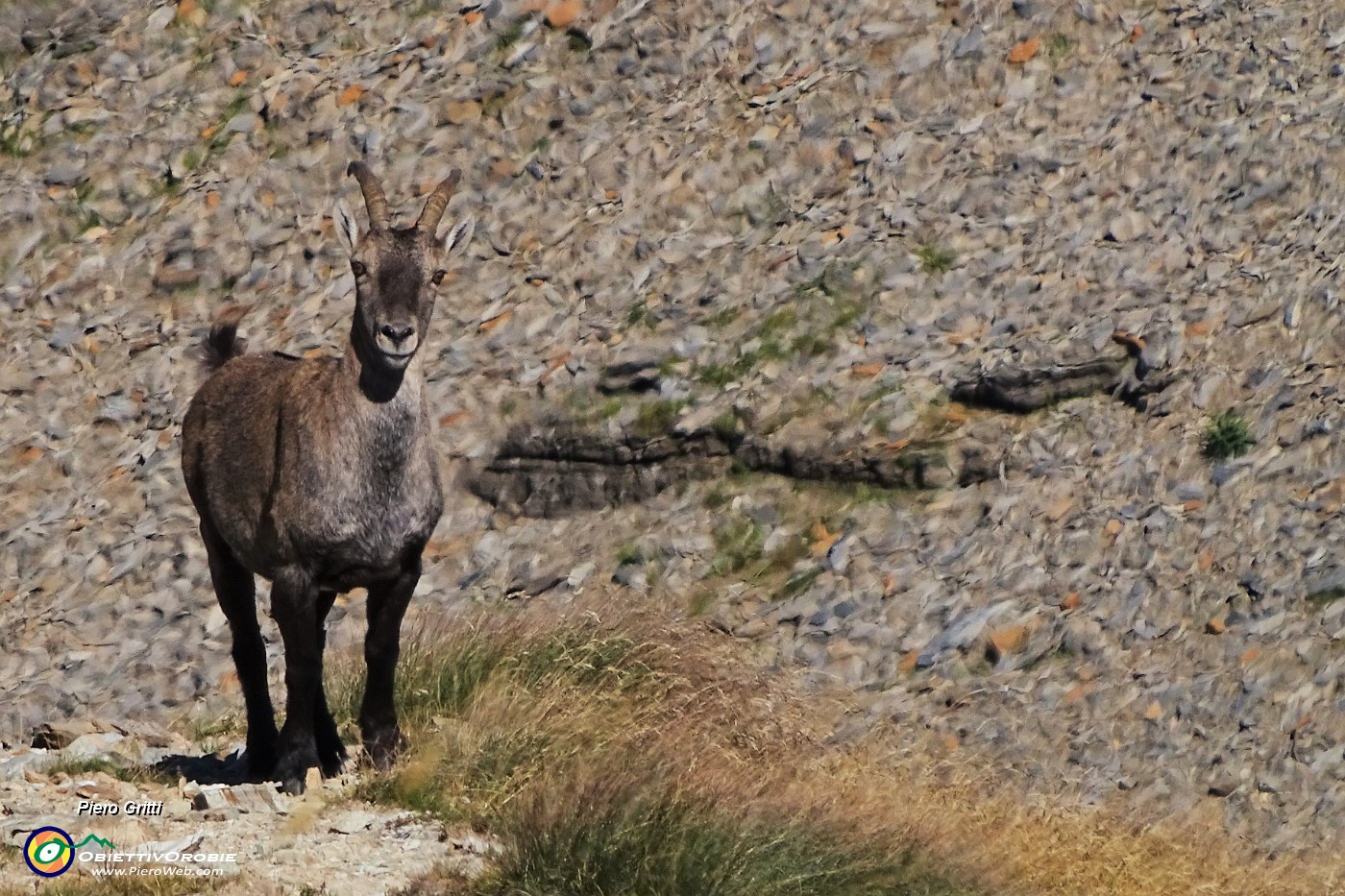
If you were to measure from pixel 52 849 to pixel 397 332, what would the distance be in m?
2.85

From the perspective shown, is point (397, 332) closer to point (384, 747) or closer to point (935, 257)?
point (384, 747)

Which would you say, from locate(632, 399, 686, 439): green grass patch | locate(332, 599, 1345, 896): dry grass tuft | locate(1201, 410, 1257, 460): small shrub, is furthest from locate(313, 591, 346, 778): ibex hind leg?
locate(1201, 410, 1257, 460): small shrub

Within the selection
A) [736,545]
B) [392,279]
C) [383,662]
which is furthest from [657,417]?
[392,279]

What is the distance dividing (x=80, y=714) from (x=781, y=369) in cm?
639

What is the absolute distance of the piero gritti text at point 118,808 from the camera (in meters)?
8.91

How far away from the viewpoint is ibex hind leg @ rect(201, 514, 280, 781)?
10031 millimetres

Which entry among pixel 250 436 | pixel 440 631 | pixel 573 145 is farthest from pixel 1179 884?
pixel 573 145

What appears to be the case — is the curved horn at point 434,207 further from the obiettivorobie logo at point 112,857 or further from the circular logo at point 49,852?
the circular logo at point 49,852

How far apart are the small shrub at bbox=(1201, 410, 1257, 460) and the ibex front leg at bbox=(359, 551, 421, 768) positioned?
8.16m

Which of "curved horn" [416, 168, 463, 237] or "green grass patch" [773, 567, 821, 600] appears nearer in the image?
"curved horn" [416, 168, 463, 237]

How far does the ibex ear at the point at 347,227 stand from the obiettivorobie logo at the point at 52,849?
122 inches

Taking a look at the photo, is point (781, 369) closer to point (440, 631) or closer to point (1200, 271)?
point (1200, 271)

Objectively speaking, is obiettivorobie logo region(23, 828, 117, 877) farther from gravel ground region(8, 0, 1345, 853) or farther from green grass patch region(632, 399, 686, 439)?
green grass patch region(632, 399, 686, 439)

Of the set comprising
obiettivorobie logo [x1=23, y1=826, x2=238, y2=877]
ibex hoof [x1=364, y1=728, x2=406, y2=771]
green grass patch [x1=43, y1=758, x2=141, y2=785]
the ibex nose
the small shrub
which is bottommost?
the small shrub
